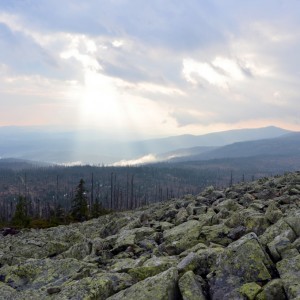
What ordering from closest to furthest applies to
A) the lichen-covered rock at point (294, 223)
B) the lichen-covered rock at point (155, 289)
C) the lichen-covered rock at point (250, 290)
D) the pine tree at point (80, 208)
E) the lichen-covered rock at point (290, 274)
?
the lichen-covered rock at point (290, 274)
the lichen-covered rock at point (250, 290)
the lichen-covered rock at point (155, 289)
the lichen-covered rock at point (294, 223)
the pine tree at point (80, 208)

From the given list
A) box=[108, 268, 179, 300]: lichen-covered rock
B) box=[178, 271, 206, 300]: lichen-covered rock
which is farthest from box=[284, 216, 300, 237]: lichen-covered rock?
box=[108, 268, 179, 300]: lichen-covered rock

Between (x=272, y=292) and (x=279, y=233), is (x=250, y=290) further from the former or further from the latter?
(x=279, y=233)

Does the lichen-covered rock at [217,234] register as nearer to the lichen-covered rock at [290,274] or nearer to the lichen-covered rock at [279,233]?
the lichen-covered rock at [279,233]

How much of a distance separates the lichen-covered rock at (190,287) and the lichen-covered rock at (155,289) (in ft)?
1.06

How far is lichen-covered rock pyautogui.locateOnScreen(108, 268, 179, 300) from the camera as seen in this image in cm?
1017

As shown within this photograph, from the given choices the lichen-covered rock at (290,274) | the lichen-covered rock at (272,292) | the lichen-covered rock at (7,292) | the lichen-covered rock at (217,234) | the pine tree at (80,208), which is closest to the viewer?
the lichen-covered rock at (290,274)

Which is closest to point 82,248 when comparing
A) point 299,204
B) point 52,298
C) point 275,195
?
point 52,298

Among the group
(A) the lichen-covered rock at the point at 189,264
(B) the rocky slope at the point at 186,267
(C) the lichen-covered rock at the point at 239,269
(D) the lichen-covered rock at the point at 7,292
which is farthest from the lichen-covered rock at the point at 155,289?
(D) the lichen-covered rock at the point at 7,292

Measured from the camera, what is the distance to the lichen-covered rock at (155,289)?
1017cm

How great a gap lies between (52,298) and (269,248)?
8.23 meters

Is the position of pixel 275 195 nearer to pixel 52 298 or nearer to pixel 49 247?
pixel 49 247

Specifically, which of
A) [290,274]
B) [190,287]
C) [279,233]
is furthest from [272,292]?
[279,233]

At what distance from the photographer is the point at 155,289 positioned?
10320 mm

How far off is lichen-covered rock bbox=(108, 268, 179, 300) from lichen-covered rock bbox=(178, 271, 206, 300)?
324 millimetres
